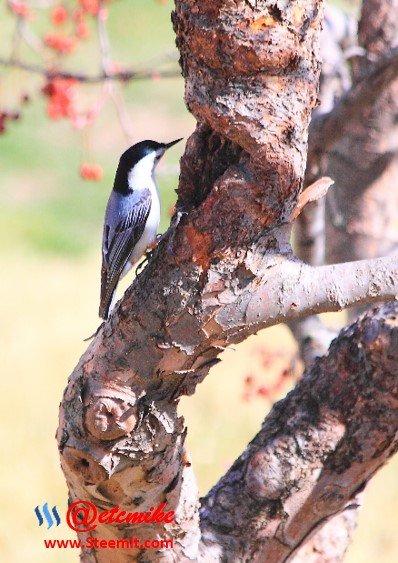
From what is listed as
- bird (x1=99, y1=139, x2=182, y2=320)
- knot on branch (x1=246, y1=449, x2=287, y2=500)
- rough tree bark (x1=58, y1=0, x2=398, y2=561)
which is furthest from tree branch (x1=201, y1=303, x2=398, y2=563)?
bird (x1=99, y1=139, x2=182, y2=320)

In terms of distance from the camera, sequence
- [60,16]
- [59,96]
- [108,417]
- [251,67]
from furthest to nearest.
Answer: [60,16]
[59,96]
[108,417]
[251,67]

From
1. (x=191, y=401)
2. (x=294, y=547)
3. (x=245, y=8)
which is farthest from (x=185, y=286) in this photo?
(x=191, y=401)

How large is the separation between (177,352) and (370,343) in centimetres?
64

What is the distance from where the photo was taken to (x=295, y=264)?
6.69 feet

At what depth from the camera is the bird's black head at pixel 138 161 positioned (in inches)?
123

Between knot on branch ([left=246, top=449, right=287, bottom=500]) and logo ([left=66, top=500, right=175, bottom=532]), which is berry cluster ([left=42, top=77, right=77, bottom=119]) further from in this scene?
logo ([left=66, top=500, right=175, bottom=532])

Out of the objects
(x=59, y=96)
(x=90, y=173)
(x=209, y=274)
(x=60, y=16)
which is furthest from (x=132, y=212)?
(x=60, y=16)

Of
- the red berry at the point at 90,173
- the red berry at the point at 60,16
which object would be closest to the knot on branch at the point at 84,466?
the red berry at the point at 90,173

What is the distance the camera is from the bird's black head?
10.3 ft

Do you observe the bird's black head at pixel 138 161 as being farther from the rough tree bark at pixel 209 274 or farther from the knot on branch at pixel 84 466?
the knot on branch at pixel 84 466

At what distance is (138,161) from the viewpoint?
316 cm

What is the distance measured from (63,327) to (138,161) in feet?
Answer: 11.4

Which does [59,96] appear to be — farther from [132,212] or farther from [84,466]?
[84,466]

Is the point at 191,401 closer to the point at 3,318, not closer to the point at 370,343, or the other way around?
the point at 3,318
